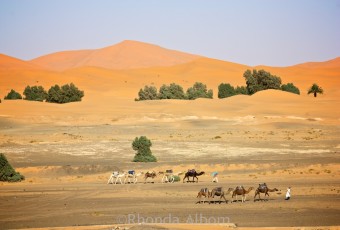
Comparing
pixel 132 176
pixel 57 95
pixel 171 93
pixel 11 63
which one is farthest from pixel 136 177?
pixel 11 63

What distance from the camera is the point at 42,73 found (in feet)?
429

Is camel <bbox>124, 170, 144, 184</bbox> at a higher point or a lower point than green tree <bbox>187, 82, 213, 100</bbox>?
lower

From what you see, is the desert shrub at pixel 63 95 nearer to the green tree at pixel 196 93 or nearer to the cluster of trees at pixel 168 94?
the cluster of trees at pixel 168 94

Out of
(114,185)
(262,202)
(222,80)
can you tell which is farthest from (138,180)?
(222,80)

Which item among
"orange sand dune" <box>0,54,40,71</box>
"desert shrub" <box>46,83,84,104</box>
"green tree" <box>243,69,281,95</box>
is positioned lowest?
"desert shrub" <box>46,83,84,104</box>

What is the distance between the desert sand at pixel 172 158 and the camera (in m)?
20.4

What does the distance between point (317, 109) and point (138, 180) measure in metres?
44.3

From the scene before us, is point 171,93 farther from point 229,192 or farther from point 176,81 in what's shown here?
point 229,192

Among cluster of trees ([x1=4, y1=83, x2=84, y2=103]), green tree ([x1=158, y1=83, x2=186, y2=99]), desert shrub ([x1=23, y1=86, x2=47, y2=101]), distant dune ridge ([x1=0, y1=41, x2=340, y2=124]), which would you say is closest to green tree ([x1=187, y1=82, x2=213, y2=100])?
green tree ([x1=158, y1=83, x2=186, y2=99])

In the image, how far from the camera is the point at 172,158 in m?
39.0

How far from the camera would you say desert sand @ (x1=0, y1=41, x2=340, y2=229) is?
20.4m

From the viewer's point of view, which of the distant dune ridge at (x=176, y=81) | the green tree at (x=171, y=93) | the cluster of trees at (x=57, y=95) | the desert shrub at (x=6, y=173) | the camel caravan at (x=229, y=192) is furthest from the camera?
the green tree at (x=171, y=93)

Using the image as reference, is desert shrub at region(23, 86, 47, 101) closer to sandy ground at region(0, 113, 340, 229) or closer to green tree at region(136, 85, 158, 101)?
green tree at region(136, 85, 158, 101)

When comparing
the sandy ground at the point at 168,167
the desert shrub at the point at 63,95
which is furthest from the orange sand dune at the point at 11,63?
the sandy ground at the point at 168,167
